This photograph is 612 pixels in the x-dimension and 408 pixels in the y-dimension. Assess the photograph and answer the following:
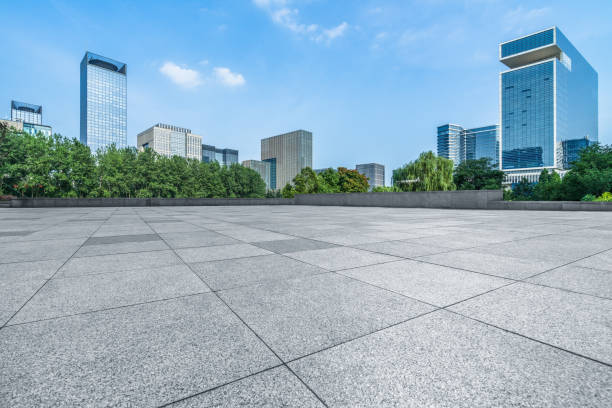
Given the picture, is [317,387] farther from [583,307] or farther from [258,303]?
[583,307]

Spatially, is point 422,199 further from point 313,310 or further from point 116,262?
point 313,310

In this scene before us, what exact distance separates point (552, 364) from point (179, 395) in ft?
6.42

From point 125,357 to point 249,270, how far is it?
203 centimetres

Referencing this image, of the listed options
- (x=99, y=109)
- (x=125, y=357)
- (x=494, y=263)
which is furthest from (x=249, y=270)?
(x=99, y=109)

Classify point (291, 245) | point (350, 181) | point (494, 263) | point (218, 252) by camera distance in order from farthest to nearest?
point (350, 181)
point (291, 245)
point (218, 252)
point (494, 263)

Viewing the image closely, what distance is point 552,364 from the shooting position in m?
1.58

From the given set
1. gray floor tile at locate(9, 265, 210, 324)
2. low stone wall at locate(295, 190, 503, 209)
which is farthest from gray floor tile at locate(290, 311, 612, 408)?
low stone wall at locate(295, 190, 503, 209)

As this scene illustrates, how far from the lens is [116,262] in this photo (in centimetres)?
416

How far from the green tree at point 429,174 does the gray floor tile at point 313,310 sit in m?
35.2

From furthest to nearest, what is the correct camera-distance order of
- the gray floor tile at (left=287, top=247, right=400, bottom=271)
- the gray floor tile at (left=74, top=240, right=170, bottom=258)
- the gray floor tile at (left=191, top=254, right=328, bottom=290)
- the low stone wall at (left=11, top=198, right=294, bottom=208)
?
1. the low stone wall at (left=11, top=198, right=294, bottom=208)
2. the gray floor tile at (left=74, top=240, right=170, bottom=258)
3. the gray floor tile at (left=287, top=247, right=400, bottom=271)
4. the gray floor tile at (left=191, top=254, right=328, bottom=290)

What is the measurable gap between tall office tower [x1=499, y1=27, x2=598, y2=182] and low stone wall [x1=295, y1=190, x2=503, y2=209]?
488 ft

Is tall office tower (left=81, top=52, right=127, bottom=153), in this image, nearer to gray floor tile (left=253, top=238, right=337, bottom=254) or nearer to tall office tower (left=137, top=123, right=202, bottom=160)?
tall office tower (left=137, top=123, right=202, bottom=160)

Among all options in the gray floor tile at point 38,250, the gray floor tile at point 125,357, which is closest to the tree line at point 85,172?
the gray floor tile at point 38,250

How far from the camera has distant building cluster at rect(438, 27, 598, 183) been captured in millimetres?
147125
